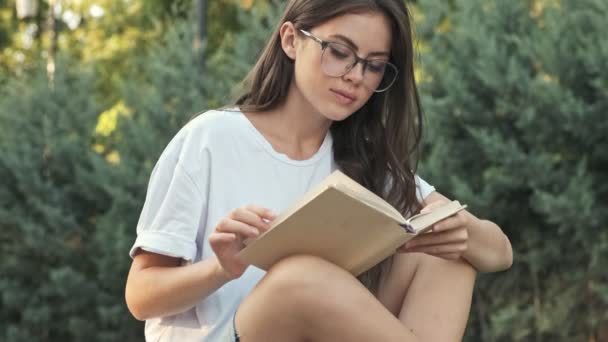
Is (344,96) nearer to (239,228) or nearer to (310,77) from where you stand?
(310,77)

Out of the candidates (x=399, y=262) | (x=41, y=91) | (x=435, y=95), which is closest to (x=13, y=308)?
(x=41, y=91)

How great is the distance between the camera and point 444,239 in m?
2.16

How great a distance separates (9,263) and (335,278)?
3.19 meters

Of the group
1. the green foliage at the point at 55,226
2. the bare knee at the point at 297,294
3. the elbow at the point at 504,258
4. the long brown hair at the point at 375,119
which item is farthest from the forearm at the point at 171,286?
the green foliage at the point at 55,226

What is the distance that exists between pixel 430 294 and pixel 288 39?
0.70m

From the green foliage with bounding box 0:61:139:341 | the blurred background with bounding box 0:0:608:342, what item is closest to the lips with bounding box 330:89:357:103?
the blurred background with bounding box 0:0:608:342

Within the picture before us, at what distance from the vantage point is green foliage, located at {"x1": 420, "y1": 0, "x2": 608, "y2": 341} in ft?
13.2

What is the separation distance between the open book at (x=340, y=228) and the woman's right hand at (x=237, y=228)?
2 centimetres

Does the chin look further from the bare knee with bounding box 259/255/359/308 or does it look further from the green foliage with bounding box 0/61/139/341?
the green foliage with bounding box 0/61/139/341

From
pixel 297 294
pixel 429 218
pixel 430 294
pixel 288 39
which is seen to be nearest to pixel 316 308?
pixel 297 294

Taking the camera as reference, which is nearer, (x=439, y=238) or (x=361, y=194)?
(x=361, y=194)

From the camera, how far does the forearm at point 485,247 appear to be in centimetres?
234

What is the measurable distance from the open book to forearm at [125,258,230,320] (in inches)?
4.4

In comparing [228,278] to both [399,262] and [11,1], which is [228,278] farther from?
[11,1]
